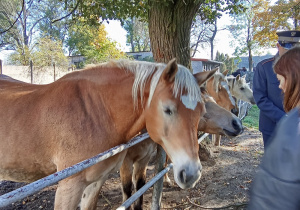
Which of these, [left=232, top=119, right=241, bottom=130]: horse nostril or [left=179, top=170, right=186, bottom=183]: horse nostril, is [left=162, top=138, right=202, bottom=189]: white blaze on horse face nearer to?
[left=179, top=170, right=186, bottom=183]: horse nostril

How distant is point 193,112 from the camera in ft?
5.65

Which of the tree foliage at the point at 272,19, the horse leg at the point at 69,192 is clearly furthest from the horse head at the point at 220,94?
the tree foliage at the point at 272,19

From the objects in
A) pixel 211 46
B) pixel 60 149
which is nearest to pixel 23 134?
pixel 60 149

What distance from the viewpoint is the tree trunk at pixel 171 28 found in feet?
12.6

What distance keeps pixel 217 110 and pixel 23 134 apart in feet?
8.43

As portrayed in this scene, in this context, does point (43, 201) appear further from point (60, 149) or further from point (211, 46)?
point (211, 46)

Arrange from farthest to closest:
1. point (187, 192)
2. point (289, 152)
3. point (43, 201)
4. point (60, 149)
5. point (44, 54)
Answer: point (44, 54) < point (187, 192) < point (43, 201) < point (60, 149) < point (289, 152)

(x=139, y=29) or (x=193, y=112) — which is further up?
(x=139, y=29)

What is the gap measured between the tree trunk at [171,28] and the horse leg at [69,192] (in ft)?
9.09

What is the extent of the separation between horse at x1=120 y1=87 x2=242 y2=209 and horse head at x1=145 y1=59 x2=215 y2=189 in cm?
124

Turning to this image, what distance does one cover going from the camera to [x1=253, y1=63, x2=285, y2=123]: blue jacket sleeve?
267 centimetres

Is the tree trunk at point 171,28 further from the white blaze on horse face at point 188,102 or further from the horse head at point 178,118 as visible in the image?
the white blaze on horse face at point 188,102

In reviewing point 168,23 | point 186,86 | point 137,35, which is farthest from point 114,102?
point 137,35

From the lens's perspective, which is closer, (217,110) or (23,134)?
(23,134)
